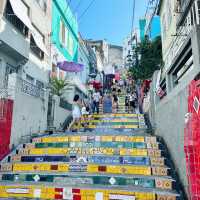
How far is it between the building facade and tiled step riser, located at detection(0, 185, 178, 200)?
2.15 meters

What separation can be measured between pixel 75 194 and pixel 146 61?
1273cm

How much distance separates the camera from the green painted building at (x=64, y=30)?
15.3 m

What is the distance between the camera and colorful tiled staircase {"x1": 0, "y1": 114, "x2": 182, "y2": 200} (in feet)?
14.5

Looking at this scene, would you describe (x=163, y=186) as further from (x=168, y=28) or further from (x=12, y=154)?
(x=168, y=28)

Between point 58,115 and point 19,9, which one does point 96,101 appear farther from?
point 19,9

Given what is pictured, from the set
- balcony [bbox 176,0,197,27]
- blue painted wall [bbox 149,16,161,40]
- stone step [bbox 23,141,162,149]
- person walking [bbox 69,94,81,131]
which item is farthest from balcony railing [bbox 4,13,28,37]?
blue painted wall [bbox 149,16,161,40]

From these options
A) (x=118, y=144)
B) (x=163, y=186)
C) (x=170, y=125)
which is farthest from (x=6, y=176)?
(x=170, y=125)

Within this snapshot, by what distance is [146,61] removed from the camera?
15789 millimetres

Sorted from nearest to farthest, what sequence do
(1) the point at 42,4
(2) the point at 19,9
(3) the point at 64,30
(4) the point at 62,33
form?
(2) the point at 19,9
(1) the point at 42,4
(4) the point at 62,33
(3) the point at 64,30

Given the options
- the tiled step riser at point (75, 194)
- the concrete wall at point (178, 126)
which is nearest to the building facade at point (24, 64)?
the tiled step riser at point (75, 194)

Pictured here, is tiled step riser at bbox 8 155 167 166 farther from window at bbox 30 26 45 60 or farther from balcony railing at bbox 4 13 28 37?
window at bbox 30 26 45 60

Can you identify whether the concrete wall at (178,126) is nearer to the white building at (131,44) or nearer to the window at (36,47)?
the window at (36,47)

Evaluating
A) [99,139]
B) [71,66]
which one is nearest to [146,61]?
[71,66]

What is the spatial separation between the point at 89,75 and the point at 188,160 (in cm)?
2305
